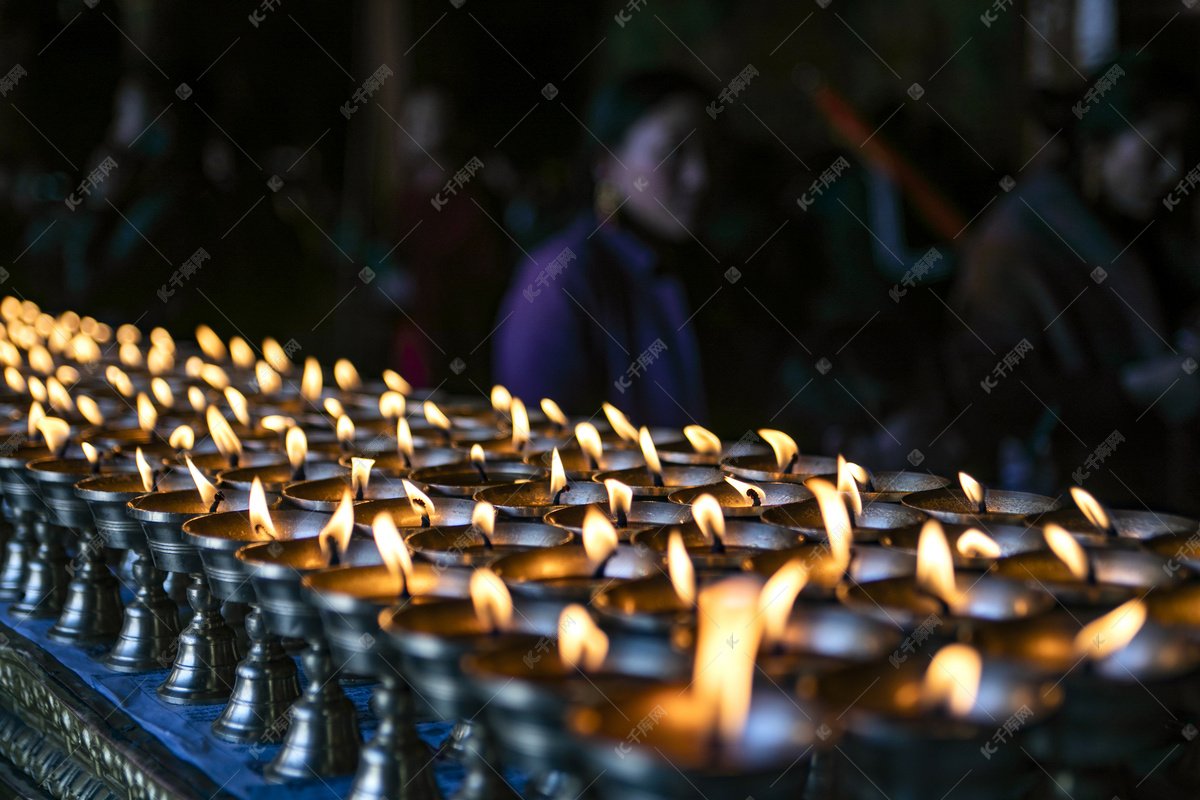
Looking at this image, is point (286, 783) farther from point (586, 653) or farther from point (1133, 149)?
point (1133, 149)

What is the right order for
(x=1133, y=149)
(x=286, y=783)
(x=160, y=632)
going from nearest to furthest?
(x=286, y=783) → (x=160, y=632) → (x=1133, y=149)

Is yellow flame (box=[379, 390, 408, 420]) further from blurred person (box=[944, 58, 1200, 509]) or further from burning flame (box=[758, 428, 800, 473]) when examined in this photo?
blurred person (box=[944, 58, 1200, 509])

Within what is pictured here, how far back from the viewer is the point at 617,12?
4824mm

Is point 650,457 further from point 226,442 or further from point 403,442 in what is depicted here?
point 226,442

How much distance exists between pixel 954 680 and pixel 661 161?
268 centimetres

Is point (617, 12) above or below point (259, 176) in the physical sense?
A: below

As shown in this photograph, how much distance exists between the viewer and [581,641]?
28.5 inches

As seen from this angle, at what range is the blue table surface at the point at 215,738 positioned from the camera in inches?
38.3

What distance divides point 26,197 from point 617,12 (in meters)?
6.21

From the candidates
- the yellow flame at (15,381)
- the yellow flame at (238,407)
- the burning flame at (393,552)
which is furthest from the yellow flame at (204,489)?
the yellow flame at (15,381)

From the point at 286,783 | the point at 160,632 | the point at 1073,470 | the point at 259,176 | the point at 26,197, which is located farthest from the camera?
the point at 26,197

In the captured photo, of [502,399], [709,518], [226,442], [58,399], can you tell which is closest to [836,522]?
[709,518]

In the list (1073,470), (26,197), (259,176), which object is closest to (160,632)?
(1073,470)

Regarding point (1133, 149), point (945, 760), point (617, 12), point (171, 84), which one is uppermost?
point (171, 84)
